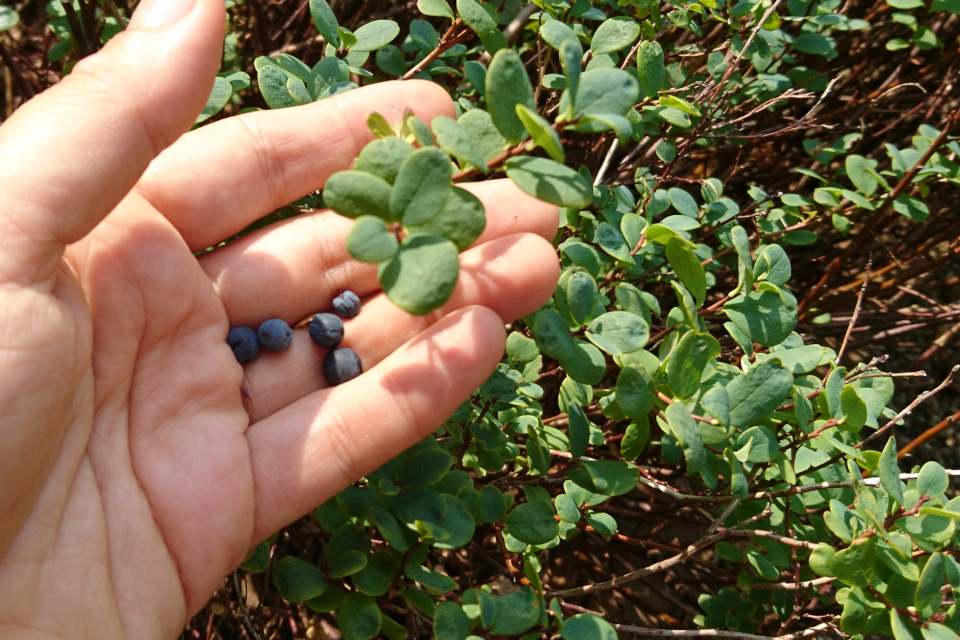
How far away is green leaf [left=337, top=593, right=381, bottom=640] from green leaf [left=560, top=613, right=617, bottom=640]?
31 cm

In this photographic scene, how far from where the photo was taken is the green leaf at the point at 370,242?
0.92 metres

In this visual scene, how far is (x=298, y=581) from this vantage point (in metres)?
1.31

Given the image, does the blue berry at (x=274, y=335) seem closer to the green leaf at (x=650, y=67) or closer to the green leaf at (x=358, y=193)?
the green leaf at (x=358, y=193)

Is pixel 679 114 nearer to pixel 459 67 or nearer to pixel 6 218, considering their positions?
pixel 459 67

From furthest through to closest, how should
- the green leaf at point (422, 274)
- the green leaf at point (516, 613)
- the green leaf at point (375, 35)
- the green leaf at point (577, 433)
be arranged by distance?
1. the green leaf at point (375, 35)
2. the green leaf at point (577, 433)
3. the green leaf at point (516, 613)
4. the green leaf at point (422, 274)

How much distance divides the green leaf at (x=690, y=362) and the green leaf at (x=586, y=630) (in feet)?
1.26

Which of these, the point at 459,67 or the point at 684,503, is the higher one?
the point at 459,67

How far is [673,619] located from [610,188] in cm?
119

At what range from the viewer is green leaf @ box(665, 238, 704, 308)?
51.0 inches

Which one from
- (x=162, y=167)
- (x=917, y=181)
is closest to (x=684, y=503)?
(x=917, y=181)

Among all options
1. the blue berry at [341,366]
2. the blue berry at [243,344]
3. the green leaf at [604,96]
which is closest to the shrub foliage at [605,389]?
the green leaf at [604,96]

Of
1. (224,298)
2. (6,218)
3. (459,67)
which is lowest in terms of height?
(224,298)

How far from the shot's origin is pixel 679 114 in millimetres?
1527

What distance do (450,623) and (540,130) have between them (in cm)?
75
